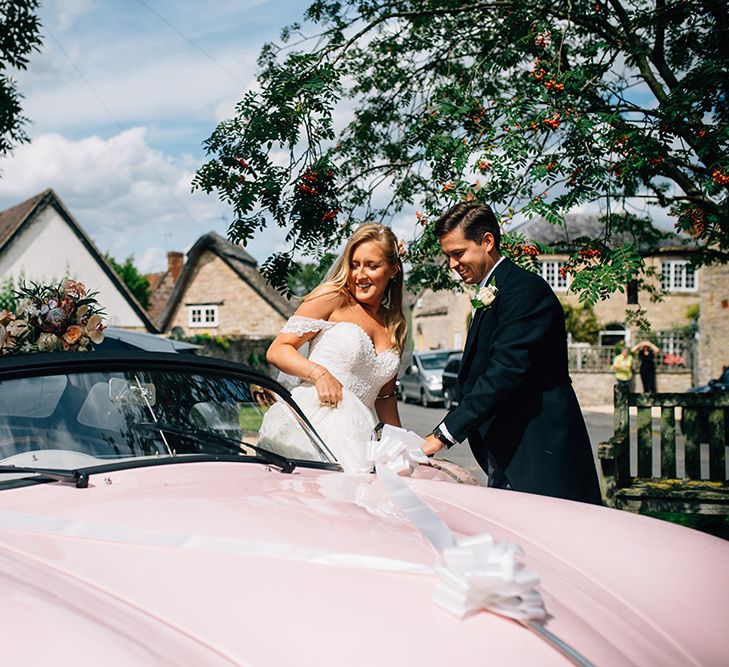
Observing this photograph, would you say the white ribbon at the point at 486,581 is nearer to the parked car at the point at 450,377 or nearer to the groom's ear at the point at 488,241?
the groom's ear at the point at 488,241

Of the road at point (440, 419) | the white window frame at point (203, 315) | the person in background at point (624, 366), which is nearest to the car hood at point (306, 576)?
the road at point (440, 419)

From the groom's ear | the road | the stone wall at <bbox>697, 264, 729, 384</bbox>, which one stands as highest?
the stone wall at <bbox>697, 264, 729, 384</bbox>

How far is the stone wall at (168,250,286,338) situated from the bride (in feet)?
120

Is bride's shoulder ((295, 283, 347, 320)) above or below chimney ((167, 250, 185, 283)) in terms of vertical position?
below

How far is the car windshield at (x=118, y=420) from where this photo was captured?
2.80m

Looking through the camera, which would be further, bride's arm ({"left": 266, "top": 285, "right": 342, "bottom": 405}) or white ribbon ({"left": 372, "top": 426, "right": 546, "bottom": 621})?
bride's arm ({"left": 266, "top": 285, "right": 342, "bottom": 405})

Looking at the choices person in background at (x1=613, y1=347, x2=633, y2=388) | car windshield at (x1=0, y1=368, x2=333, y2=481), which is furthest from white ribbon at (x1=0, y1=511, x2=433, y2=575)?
person in background at (x1=613, y1=347, x2=633, y2=388)

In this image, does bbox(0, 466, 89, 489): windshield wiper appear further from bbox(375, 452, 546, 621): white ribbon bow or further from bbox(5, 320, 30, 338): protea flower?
bbox(5, 320, 30, 338): protea flower

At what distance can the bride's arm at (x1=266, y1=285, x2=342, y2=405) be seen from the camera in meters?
4.14

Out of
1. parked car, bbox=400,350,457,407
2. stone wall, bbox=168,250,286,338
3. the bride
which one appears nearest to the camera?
the bride

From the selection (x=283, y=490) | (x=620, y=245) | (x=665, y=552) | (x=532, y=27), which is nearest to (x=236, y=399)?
(x=283, y=490)

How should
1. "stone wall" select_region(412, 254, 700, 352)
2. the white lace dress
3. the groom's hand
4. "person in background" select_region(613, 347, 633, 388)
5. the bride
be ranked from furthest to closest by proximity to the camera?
"stone wall" select_region(412, 254, 700, 352) → "person in background" select_region(613, 347, 633, 388) → the bride → the white lace dress → the groom's hand

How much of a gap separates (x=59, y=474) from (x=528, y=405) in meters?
2.12

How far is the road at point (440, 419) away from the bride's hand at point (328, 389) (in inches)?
269
